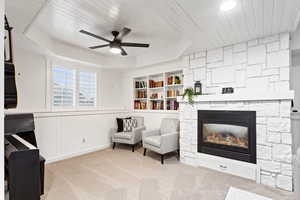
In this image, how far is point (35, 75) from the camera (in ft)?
10.8

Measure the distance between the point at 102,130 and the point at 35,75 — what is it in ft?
6.99

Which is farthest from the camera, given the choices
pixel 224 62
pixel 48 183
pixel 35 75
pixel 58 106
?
pixel 58 106

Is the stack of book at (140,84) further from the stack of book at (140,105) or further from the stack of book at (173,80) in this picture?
the stack of book at (173,80)

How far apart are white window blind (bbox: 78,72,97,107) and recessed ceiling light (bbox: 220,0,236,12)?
11.7 ft

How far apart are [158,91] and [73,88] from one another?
2.32m

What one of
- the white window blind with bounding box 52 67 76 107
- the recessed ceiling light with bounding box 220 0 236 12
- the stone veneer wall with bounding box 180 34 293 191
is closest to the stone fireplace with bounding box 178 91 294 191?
the stone veneer wall with bounding box 180 34 293 191

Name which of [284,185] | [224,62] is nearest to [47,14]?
[224,62]

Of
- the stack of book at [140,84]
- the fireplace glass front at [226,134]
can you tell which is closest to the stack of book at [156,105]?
the stack of book at [140,84]

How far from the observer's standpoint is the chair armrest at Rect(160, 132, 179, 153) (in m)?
3.24

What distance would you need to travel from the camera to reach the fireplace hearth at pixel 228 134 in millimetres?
2611

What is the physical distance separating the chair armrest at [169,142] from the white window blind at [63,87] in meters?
2.49

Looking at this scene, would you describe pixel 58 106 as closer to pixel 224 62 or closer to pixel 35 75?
pixel 35 75

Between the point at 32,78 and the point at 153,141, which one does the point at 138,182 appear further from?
the point at 32,78

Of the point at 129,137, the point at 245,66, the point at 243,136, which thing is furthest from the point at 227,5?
the point at 129,137
